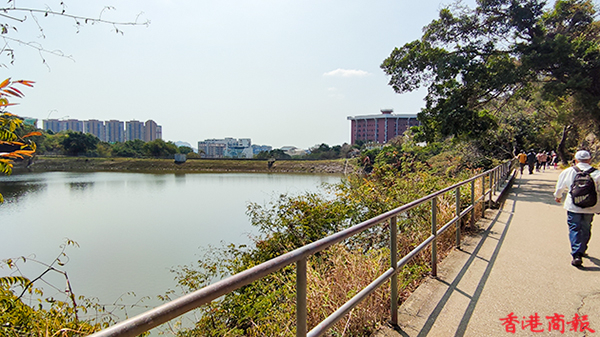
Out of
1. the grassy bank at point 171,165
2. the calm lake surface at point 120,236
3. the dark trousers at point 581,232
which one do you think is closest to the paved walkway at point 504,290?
the dark trousers at point 581,232

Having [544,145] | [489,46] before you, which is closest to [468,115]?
[489,46]

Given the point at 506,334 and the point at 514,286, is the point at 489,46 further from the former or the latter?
the point at 506,334

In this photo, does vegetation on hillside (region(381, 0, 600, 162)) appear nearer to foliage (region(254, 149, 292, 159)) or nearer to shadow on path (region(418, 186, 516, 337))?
shadow on path (region(418, 186, 516, 337))

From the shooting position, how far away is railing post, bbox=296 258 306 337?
1.83 meters

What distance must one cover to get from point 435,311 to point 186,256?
8.97 meters

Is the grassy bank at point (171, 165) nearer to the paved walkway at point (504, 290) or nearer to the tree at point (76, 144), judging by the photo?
the tree at point (76, 144)

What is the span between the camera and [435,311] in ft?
11.0

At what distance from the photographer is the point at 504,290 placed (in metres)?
3.89

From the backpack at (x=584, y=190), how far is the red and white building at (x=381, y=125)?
372ft

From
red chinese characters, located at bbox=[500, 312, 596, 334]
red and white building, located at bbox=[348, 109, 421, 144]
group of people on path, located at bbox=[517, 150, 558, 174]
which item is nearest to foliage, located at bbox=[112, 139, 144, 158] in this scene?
red and white building, located at bbox=[348, 109, 421, 144]

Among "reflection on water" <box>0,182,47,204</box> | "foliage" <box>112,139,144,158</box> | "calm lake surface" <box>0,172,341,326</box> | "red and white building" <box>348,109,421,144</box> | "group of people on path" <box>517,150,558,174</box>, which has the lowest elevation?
"calm lake surface" <box>0,172,341,326</box>

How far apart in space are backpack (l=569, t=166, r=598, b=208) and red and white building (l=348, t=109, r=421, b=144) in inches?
4458

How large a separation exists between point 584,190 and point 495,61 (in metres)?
11.4

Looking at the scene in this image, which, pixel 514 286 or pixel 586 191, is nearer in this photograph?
pixel 514 286
